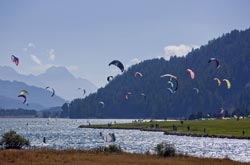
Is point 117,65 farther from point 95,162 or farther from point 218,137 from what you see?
point 218,137

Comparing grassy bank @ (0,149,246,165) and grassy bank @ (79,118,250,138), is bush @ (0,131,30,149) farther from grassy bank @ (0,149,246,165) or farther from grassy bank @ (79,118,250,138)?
grassy bank @ (79,118,250,138)

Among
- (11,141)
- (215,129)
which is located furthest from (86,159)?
(215,129)

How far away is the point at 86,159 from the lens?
167 feet

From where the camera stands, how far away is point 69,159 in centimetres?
5028

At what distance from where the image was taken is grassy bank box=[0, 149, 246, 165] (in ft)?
157

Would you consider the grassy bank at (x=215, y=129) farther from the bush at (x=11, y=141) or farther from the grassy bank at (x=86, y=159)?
the grassy bank at (x=86, y=159)

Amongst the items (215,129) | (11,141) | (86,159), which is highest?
(215,129)

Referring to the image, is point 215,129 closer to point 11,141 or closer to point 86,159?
point 11,141

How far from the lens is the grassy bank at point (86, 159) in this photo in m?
47.9

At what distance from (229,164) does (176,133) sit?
77483mm

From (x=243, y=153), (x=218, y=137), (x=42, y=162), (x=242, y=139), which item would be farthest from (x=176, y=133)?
(x=42, y=162)

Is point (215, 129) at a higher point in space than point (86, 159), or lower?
higher

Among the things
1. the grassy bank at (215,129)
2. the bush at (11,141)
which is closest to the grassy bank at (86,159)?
the bush at (11,141)

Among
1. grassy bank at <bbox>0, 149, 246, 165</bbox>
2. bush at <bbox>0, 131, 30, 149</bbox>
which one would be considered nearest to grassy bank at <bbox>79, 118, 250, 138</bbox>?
bush at <bbox>0, 131, 30, 149</bbox>
